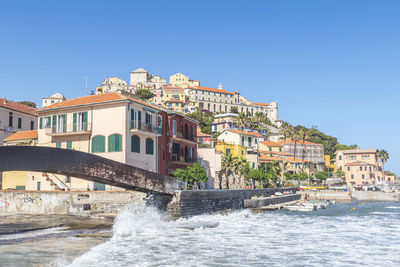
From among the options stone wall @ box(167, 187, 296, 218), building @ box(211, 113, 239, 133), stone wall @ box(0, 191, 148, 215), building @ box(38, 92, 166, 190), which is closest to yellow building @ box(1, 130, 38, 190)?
building @ box(38, 92, 166, 190)

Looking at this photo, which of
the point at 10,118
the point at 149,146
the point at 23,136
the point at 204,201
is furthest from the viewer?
the point at 10,118

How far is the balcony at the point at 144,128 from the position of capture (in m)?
38.1

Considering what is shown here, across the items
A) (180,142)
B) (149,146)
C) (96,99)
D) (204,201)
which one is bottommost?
(204,201)

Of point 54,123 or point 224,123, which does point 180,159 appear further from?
point 224,123

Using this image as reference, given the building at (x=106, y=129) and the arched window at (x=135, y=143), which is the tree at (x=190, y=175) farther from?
the arched window at (x=135, y=143)

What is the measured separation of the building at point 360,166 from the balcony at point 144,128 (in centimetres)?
8917

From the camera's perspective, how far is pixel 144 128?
39.7 metres

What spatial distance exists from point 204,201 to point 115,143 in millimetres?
10454

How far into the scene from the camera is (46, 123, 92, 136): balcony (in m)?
39.3

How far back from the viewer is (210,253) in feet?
61.2

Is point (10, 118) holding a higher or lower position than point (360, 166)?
higher

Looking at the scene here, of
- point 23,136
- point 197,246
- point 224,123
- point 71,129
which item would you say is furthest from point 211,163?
point 224,123

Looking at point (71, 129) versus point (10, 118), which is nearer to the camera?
point (71, 129)

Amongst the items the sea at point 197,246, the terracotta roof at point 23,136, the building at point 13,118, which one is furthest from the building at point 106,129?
the building at point 13,118
